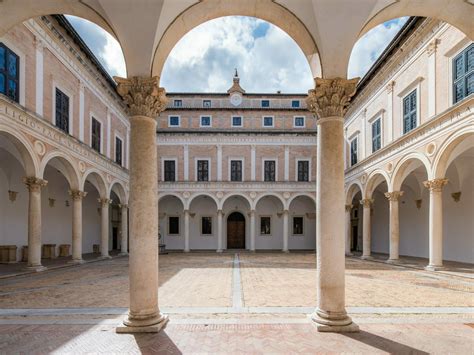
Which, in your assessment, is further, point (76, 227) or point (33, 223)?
point (76, 227)

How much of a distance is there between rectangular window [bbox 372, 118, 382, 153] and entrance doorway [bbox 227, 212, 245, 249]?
14.3m

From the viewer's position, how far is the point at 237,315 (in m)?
7.08

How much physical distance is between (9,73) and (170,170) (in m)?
16.9

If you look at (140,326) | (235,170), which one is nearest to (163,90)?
(140,326)

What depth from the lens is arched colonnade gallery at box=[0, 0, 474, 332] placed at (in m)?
5.66

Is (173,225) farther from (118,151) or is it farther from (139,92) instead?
(139,92)

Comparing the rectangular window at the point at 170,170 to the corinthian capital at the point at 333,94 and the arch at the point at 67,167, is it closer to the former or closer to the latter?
the arch at the point at 67,167

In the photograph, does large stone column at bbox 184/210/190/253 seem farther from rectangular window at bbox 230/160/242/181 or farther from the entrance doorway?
rectangular window at bbox 230/160/242/181

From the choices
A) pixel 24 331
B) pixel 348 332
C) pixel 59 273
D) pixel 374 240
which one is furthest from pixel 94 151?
pixel 374 240

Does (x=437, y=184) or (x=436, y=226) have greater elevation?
(x=437, y=184)

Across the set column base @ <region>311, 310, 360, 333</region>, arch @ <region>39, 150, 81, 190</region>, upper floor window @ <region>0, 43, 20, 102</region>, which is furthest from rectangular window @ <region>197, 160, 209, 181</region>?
column base @ <region>311, 310, 360, 333</region>

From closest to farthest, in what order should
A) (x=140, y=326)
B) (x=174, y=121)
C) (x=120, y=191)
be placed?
(x=140, y=326) < (x=120, y=191) < (x=174, y=121)

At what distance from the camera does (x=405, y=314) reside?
722cm

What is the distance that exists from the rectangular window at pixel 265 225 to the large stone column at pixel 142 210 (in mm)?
24959
